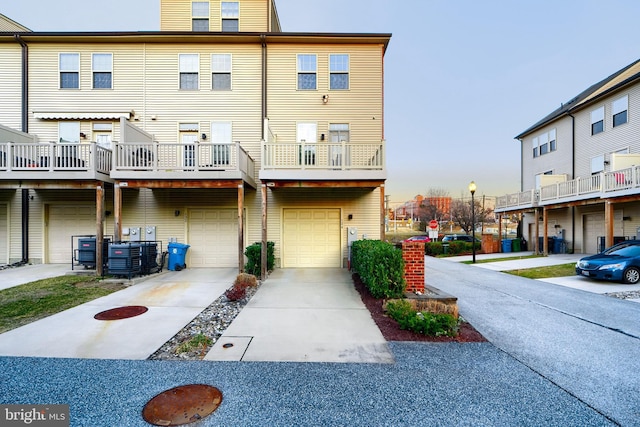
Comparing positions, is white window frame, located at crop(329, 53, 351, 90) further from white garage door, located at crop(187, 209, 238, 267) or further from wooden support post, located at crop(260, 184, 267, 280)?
white garage door, located at crop(187, 209, 238, 267)

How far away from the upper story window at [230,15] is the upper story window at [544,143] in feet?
66.4

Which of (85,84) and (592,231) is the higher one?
(85,84)

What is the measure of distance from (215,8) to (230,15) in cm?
71

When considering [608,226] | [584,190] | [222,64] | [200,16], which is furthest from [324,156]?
[584,190]

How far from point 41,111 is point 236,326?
12.7 metres

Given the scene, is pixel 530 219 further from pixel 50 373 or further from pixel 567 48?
pixel 50 373

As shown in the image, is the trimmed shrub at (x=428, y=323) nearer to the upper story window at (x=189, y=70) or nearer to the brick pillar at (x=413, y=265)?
the brick pillar at (x=413, y=265)

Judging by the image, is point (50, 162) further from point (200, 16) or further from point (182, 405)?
point (182, 405)

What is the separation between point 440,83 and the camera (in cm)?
2123

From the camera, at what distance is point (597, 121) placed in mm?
14898

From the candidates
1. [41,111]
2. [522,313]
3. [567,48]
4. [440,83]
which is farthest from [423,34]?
[41,111]

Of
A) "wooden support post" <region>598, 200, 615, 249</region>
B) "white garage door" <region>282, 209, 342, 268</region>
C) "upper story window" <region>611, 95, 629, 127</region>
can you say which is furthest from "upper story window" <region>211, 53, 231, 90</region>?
"upper story window" <region>611, 95, 629, 127</region>

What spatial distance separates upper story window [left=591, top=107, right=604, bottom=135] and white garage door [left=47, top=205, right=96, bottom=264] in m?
24.8

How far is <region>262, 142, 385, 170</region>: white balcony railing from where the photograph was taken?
8859 mm
